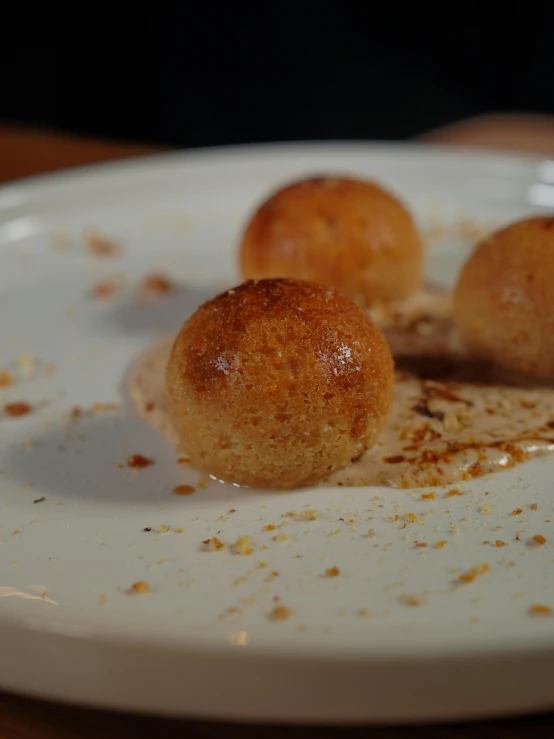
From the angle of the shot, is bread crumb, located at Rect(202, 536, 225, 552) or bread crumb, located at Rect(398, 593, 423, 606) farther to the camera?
bread crumb, located at Rect(202, 536, 225, 552)

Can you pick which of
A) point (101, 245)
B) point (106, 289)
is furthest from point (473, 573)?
point (101, 245)

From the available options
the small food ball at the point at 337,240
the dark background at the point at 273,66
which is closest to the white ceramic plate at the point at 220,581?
the small food ball at the point at 337,240

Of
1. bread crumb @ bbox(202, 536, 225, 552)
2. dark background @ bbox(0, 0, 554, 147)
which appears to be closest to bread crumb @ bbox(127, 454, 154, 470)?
bread crumb @ bbox(202, 536, 225, 552)

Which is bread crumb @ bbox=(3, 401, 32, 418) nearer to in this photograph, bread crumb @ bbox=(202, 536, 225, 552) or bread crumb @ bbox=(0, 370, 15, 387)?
bread crumb @ bbox=(0, 370, 15, 387)

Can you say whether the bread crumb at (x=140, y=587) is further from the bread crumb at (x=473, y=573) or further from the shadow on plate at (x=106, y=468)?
the bread crumb at (x=473, y=573)

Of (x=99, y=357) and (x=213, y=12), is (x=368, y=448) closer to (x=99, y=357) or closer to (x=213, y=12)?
(x=99, y=357)
